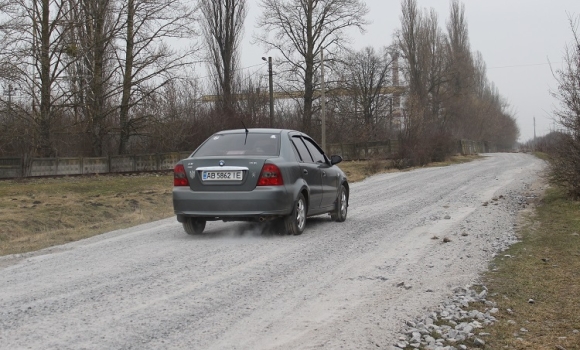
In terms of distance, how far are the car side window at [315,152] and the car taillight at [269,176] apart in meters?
1.86

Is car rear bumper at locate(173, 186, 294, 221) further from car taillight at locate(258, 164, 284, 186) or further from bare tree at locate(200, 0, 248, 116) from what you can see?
bare tree at locate(200, 0, 248, 116)

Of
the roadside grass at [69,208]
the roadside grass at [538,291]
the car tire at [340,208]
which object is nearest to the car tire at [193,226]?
the roadside grass at [69,208]

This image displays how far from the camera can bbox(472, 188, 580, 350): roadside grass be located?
431cm

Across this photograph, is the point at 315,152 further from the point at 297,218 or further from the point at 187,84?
the point at 187,84

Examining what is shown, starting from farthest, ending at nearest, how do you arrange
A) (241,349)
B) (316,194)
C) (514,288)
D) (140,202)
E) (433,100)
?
(433,100), (140,202), (316,194), (514,288), (241,349)

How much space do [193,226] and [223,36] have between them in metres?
35.3

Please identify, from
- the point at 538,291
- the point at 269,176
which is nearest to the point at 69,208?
the point at 269,176

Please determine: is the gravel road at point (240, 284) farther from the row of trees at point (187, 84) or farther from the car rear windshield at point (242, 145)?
the row of trees at point (187, 84)

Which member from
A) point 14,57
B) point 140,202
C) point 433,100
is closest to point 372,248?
point 140,202

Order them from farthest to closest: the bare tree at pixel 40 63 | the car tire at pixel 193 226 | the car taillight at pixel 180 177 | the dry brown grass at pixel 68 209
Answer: the bare tree at pixel 40 63
the dry brown grass at pixel 68 209
the car tire at pixel 193 226
the car taillight at pixel 180 177

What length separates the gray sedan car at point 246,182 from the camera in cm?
854

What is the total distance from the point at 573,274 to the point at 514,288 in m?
1.02

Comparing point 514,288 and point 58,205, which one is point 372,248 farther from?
point 58,205

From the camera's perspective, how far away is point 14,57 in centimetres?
2417
